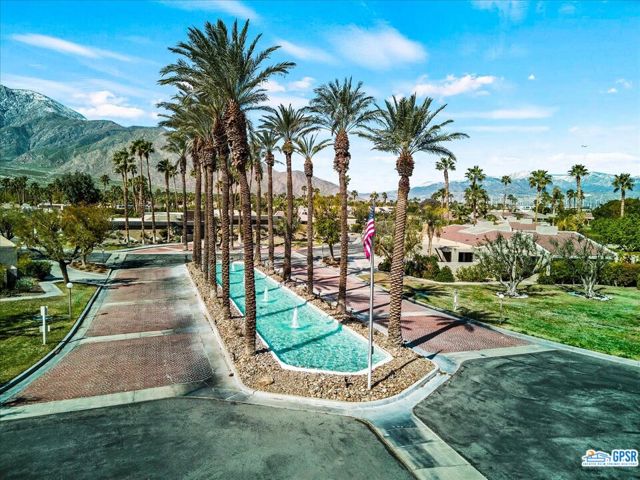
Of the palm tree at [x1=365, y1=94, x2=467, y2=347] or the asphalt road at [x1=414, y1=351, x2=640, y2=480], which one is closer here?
the asphalt road at [x1=414, y1=351, x2=640, y2=480]

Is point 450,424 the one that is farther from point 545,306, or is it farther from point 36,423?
point 545,306

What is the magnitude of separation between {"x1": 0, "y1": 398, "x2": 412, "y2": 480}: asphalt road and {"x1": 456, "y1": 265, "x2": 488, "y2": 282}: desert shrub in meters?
31.3

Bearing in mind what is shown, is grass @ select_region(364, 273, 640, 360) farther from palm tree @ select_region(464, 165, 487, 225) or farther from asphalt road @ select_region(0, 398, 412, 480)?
palm tree @ select_region(464, 165, 487, 225)

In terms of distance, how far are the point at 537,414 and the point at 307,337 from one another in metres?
11.7

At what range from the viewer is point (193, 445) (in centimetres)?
1131

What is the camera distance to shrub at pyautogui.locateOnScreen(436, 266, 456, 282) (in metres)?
40.2

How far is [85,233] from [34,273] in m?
6.43

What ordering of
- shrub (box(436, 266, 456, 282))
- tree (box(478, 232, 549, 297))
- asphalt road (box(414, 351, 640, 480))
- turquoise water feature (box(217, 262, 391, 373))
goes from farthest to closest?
1. shrub (box(436, 266, 456, 282))
2. tree (box(478, 232, 549, 297))
3. turquoise water feature (box(217, 262, 391, 373))
4. asphalt road (box(414, 351, 640, 480))

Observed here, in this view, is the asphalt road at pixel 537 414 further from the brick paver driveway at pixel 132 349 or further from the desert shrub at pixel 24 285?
the desert shrub at pixel 24 285

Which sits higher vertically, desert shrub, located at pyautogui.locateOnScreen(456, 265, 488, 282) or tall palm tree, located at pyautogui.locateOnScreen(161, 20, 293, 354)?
tall palm tree, located at pyautogui.locateOnScreen(161, 20, 293, 354)

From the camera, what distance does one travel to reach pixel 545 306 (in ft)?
98.3

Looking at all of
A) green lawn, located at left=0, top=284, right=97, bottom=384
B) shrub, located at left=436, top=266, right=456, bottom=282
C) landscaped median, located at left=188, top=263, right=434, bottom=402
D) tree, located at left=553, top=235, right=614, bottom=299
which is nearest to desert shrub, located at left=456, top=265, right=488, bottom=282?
shrub, located at left=436, top=266, right=456, bottom=282

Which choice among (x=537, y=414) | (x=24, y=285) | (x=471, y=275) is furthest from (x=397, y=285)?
(x=24, y=285)

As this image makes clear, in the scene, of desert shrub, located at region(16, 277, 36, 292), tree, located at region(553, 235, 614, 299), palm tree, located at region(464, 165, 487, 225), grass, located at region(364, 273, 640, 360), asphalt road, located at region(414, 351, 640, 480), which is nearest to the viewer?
asphalt road, located at region(414, 351, 640, 480)
